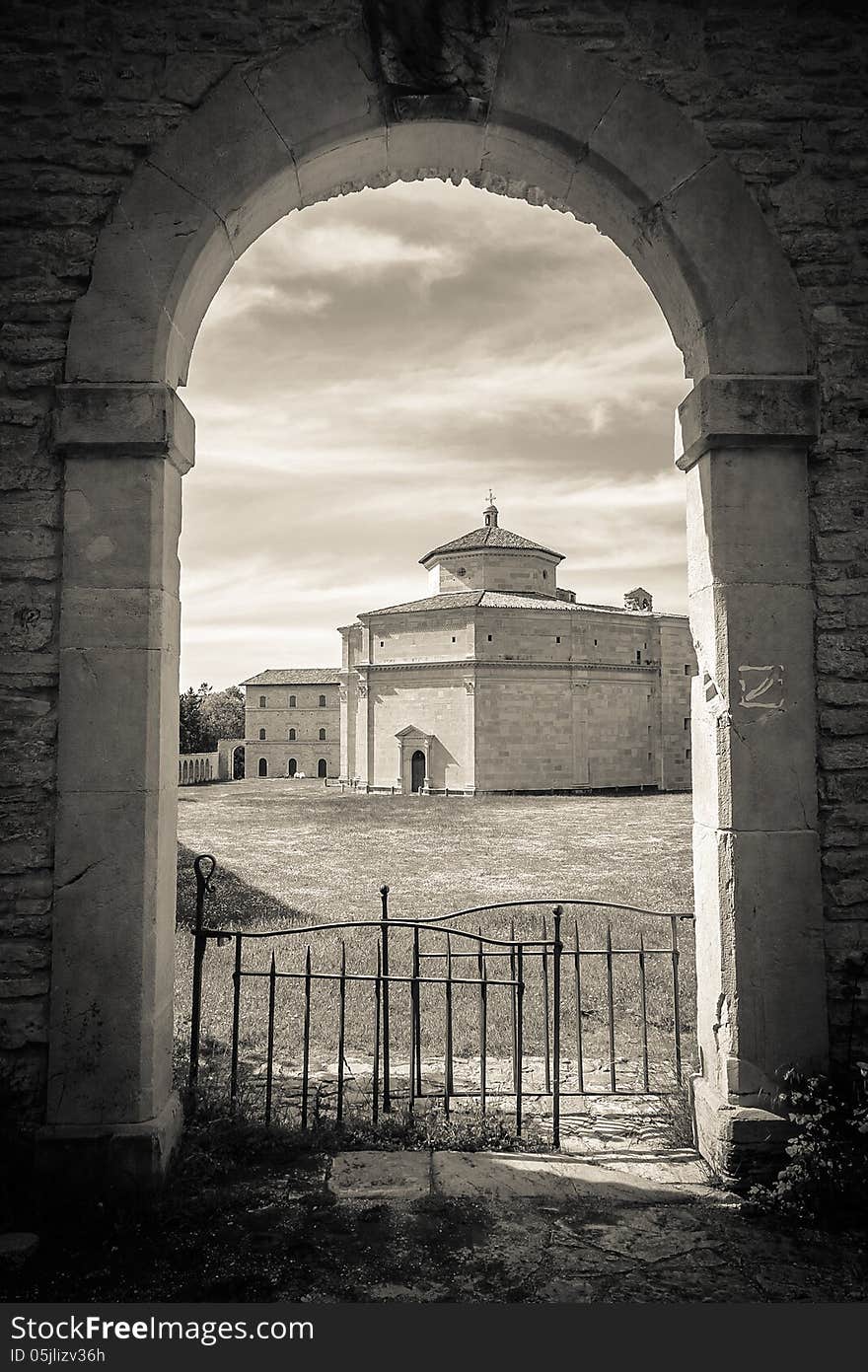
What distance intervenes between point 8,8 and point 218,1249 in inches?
215

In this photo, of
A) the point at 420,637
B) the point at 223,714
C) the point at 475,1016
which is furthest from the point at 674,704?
the point at 223,714

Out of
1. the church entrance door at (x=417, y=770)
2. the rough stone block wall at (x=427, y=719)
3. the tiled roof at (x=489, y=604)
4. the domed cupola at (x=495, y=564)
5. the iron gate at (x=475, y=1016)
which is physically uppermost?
the domed cupola at (x=495, y=564)

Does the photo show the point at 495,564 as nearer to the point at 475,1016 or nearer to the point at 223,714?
the point at 475,1016

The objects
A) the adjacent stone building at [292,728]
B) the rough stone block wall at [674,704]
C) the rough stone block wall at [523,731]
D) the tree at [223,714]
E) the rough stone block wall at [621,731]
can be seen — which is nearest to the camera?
the rough stone block wall at [523,731]

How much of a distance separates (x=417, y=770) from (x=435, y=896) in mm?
25338

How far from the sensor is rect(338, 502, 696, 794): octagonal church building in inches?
1415

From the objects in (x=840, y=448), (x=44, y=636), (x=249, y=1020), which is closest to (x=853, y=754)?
(x=840, y=448)

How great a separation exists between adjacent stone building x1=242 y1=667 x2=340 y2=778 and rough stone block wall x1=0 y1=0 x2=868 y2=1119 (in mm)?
56646

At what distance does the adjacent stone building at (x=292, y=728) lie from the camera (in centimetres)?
6012

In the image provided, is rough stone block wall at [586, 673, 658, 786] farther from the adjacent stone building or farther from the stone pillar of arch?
the stone pillar of arch

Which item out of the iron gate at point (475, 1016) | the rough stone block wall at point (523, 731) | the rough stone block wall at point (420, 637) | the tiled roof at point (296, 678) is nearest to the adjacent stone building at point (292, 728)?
the tiled roof at point (296, 678)

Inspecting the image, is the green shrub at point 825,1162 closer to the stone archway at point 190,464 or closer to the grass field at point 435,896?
the stone archway at point 190,464

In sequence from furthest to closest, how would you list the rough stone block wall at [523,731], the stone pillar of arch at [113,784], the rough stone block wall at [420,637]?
1. the rough stone block wall at [420,637]
2. the rough stone block wall at [523,731]
3. the stone pillar of arch at [113,784]

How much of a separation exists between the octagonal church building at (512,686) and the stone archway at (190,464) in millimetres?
31617
